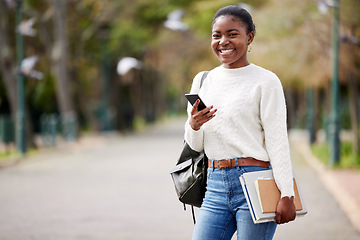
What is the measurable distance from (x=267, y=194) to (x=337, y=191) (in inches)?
316

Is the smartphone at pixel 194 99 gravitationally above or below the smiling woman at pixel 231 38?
below

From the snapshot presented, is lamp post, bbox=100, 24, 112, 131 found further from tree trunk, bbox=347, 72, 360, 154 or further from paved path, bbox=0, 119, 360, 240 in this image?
tree trunk, bbox=347, 72, 360, 154

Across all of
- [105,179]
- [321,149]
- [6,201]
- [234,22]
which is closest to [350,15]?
[321,149]

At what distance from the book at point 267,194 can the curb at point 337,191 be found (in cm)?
464

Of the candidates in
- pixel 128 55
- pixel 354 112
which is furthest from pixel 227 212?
pixel 128 55

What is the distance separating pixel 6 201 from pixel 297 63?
9727mm

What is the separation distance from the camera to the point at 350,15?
15.7 metres

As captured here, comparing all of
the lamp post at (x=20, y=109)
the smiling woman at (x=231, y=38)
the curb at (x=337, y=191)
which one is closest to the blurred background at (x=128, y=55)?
the lamp post at (x=20, y=109)

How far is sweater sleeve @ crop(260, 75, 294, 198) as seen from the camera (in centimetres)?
348

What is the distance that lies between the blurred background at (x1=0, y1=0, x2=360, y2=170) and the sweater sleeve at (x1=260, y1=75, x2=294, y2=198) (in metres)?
9.91

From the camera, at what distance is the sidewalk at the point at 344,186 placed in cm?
907

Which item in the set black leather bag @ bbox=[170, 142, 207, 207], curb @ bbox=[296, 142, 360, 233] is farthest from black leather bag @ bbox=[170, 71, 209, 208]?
curb @ bbox=[296, 142, 360, 233]

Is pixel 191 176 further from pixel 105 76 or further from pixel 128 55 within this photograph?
pixel 128 55

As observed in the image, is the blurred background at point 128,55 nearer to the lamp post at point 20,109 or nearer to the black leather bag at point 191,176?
the lamp post at point 20,109
